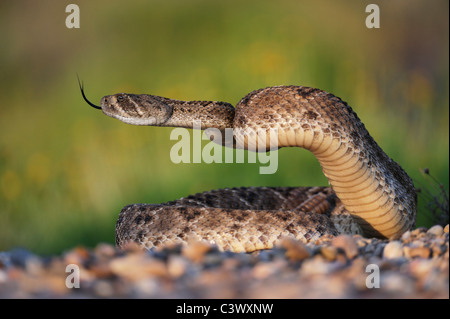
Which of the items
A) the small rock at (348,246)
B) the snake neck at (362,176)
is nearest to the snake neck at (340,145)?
the snake neck at (362,176)

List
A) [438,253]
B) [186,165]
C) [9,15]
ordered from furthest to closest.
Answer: [9,15]
[186,165]
[438,253]

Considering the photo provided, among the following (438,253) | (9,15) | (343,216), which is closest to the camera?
(438,253)

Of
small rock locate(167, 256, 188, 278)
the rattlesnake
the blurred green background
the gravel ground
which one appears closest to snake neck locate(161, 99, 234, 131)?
the rattlesnake

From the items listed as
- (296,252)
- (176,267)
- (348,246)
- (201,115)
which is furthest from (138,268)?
(201,115)

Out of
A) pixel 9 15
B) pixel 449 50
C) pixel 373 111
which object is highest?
pixel 9 15

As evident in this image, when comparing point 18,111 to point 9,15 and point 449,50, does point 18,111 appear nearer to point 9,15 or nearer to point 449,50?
point 9,15

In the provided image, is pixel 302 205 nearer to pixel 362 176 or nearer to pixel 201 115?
pixel 362 176
